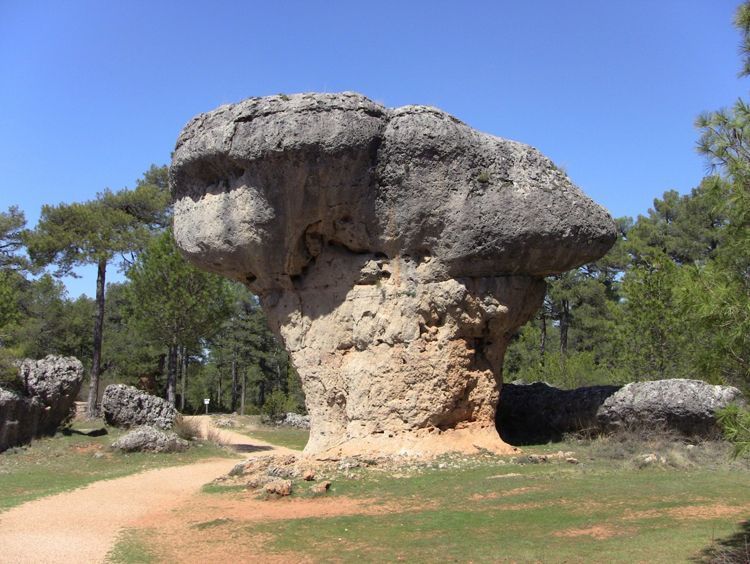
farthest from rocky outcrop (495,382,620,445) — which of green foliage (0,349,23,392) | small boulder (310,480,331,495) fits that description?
green foliage (0,349,23,392)

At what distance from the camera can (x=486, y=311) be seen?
48.9ft

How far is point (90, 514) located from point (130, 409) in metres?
10.1

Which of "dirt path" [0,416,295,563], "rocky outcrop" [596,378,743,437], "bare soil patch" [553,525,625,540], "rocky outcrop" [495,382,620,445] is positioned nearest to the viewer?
"bare soil patch" [553,525,625,540]

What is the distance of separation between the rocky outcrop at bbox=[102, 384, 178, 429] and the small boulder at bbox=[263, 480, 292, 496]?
9989mm

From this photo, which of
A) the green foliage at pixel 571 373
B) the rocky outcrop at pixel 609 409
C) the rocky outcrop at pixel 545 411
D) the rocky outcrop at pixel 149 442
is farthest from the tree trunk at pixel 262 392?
the rocky outcrop at pixel 609 409

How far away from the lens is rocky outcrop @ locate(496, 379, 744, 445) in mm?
14383

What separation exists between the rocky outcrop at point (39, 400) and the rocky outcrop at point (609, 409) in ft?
37.6

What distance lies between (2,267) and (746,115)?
3463cm

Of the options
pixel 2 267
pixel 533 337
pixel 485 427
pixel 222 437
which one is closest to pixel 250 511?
pixel 485 427

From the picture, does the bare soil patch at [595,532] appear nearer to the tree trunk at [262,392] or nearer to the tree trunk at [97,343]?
the tree trunk at [97,343]

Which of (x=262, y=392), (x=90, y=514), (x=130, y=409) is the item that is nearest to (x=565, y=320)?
(x=262, y=392)

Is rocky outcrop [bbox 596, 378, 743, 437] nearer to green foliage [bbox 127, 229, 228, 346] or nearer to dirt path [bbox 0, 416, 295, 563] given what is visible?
dirt path [bbox 0, 416, 295, 563]

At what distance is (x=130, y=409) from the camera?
2102 cm

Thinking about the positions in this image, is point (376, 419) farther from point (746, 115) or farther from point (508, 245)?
point (746, 115)
